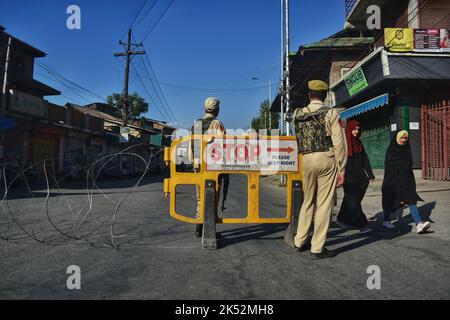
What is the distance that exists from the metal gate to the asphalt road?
689 centimetres

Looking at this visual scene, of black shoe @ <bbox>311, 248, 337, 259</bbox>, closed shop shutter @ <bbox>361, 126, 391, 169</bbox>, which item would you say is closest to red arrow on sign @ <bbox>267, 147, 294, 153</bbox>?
black shoe @ <bbox>311, 248, 337, 259</bbox>

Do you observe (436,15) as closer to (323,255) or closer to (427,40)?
(427,40)

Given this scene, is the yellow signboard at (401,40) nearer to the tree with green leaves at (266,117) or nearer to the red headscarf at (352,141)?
the red headscarf at (352,141)

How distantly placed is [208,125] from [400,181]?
3058 millimetres

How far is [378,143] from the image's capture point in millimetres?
16797

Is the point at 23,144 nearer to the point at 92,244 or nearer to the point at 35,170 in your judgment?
the point at 35,170

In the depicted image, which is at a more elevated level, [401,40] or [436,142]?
[401,40]

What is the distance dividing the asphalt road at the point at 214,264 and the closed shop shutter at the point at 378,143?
10.9m

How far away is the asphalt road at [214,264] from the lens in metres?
2.77

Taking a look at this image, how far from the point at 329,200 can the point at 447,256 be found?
4.65 feet

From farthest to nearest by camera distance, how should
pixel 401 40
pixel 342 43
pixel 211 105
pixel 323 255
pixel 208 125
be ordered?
pixel 342 43
pixel 401 40
pixel 211 105
pixel 208 125
pixel 323 255

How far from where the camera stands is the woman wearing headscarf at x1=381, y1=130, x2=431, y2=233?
17.6ft

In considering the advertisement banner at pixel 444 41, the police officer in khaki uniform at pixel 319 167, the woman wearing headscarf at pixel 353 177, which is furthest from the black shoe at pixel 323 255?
the advertisement banner at pixel 444 41

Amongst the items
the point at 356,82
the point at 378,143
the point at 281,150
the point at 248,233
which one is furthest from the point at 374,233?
the point at 356,82
